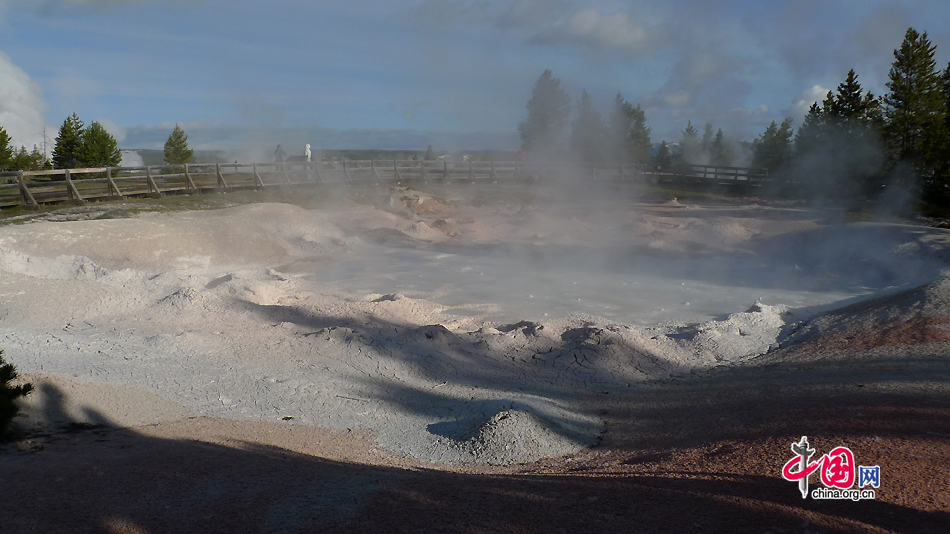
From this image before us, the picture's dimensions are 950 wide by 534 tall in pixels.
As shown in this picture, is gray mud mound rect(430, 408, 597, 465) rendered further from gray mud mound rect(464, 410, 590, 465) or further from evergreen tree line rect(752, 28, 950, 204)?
evergreen tree line rect(752, 28, 950, 204)

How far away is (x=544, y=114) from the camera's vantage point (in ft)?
103

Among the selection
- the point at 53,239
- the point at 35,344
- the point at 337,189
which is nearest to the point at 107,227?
the point at 53,239

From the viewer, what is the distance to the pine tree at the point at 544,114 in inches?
1182

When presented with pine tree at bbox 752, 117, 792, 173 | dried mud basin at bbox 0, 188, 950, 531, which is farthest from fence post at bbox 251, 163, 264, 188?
pine tree at bbox 752, 117, 792, 173

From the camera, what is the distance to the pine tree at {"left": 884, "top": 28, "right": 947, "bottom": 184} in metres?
20.9

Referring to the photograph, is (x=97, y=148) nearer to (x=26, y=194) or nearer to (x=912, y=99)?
(x=26, y=194)

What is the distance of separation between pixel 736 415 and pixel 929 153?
1861 centimetres

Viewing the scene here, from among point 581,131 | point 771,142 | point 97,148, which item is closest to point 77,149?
point 97,148

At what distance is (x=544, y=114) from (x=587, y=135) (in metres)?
2.69

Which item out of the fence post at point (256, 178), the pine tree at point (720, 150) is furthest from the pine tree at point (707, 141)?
the fence post at point (256, 178)

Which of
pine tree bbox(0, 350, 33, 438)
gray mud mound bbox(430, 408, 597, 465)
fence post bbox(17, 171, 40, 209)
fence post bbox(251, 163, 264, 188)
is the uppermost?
fence post bbox(251, 163, 264, 188)

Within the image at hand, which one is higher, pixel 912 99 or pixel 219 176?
pixel 912 99

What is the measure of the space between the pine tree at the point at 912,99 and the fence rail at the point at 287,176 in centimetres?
551

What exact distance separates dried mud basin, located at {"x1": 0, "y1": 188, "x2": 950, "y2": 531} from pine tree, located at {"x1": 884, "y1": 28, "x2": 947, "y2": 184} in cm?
857
